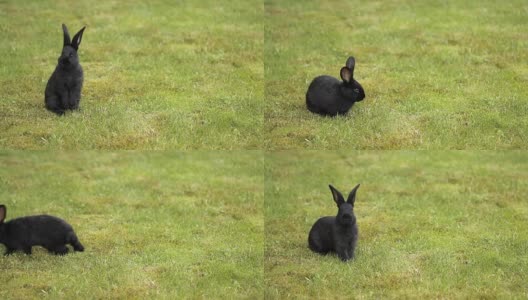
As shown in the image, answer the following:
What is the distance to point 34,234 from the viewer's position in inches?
612

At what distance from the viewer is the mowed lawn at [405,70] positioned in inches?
669

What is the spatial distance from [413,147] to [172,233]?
17.6 feet

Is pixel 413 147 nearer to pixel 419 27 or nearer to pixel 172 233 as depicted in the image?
pixel 172 233

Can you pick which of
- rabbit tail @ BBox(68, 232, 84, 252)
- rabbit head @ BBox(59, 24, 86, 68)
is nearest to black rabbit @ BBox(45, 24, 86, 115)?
rabbit head @ BBox(59, 24, 86, 68)

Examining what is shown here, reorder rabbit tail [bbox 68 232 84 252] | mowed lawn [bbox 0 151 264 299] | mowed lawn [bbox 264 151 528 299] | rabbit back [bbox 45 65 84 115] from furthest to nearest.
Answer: rabbit back [bbox 45 65 84 115]
rabbit tail [bbox 68 232 84 252]
mowed lawn [bbox 0 151 264 299]
mowed lawn [bbox 264 151 528 299]

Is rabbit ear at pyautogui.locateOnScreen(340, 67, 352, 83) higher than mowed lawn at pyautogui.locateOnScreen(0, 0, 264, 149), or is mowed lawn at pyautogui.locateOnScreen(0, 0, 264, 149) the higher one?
rabbit ear at pyautogui.locateOnScreen(340, 67, 352, 83)

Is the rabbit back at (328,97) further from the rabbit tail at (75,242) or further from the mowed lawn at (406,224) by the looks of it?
the rabbit tail at (75,242)

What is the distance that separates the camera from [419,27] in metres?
23.9

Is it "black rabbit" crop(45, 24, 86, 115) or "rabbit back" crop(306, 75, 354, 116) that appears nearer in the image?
"black rabbit" crop(45, 24, 86, 115)

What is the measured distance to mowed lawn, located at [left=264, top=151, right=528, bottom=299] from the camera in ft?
47.4

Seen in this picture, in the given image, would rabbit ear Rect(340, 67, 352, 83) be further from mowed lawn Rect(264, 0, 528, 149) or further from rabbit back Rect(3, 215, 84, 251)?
rabbit back Rect(3, 215, 84, 251)

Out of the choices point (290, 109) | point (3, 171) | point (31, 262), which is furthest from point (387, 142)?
point (3, 171)

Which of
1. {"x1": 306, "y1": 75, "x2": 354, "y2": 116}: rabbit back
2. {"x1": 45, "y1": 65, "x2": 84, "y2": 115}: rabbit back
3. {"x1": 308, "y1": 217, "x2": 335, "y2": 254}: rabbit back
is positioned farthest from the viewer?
{"x1": 306, "y1": 75, "x2": 354, "y2": 116}: rabbit back

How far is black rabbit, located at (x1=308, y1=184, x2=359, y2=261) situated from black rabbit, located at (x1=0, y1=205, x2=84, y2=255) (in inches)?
192
